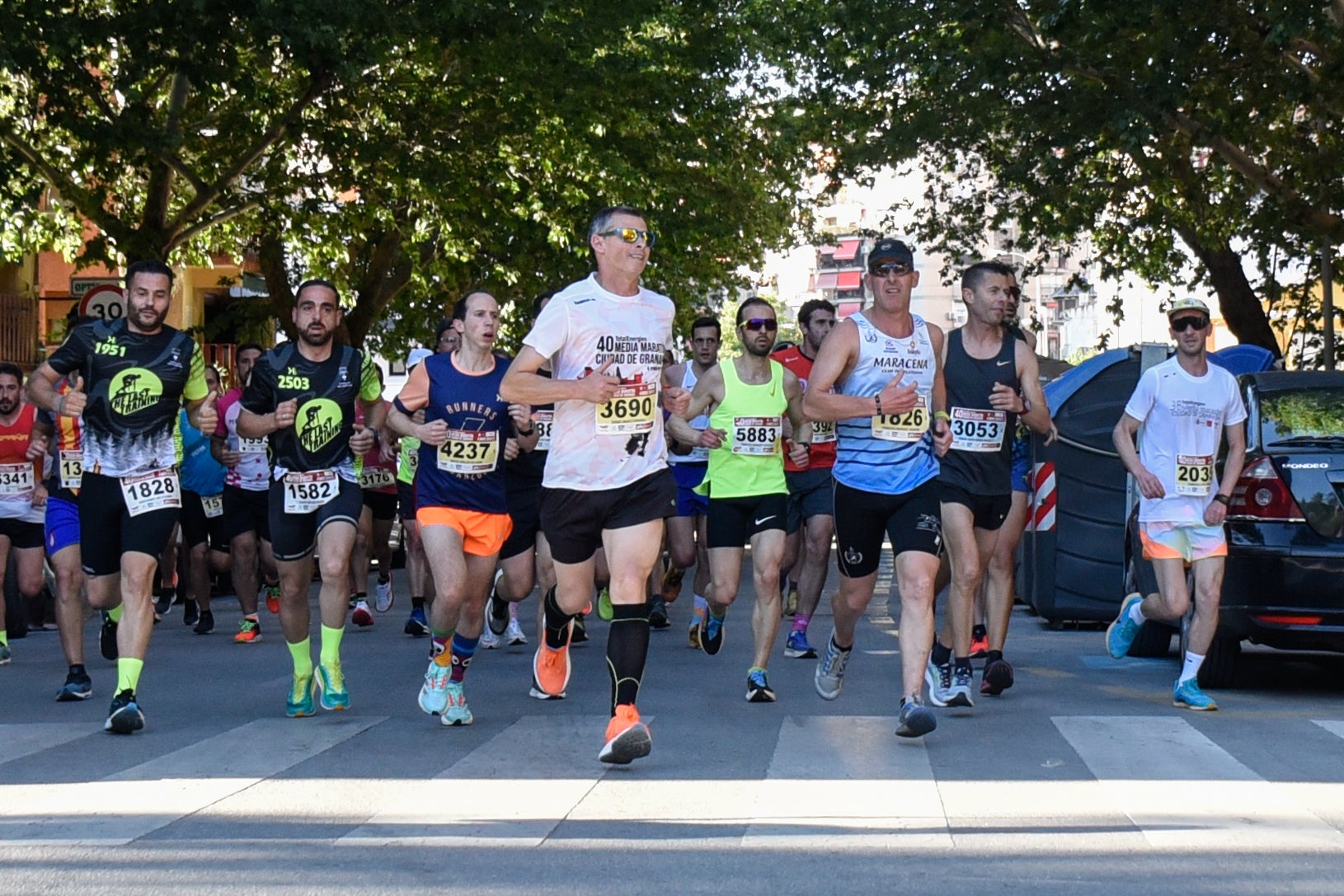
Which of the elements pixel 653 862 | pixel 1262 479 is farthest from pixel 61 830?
pixel 1262 479

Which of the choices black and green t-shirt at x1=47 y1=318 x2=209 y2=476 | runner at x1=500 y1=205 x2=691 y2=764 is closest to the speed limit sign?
black and green t-shirt at x1=47 y1=318 x2=209 y2=476

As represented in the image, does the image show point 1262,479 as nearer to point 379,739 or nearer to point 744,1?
point 379,739

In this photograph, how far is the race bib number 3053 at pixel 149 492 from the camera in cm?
929

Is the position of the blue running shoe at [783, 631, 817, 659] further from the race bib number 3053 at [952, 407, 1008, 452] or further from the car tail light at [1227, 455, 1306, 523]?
the race bib number 3053 at [952, 407, 1008, 452]

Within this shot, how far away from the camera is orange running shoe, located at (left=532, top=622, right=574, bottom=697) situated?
31.0 feet

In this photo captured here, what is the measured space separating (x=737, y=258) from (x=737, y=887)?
3441 centimetres

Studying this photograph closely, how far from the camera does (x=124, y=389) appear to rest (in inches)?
369

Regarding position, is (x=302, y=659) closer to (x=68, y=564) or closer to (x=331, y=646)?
(x=331, y=646)

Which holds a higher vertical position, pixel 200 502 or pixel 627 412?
pixel 627 412

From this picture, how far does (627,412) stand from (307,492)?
7.06 ft

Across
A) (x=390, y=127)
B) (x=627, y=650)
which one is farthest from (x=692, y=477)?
(x=390, y=127)

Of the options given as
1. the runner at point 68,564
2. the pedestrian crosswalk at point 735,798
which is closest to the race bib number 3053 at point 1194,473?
the pedestrian crosswalk at point 735,798

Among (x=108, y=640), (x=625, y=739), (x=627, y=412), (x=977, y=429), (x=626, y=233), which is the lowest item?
(x=108, y=640)

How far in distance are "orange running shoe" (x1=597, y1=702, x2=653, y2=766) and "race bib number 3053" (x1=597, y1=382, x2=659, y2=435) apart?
1032 mm
